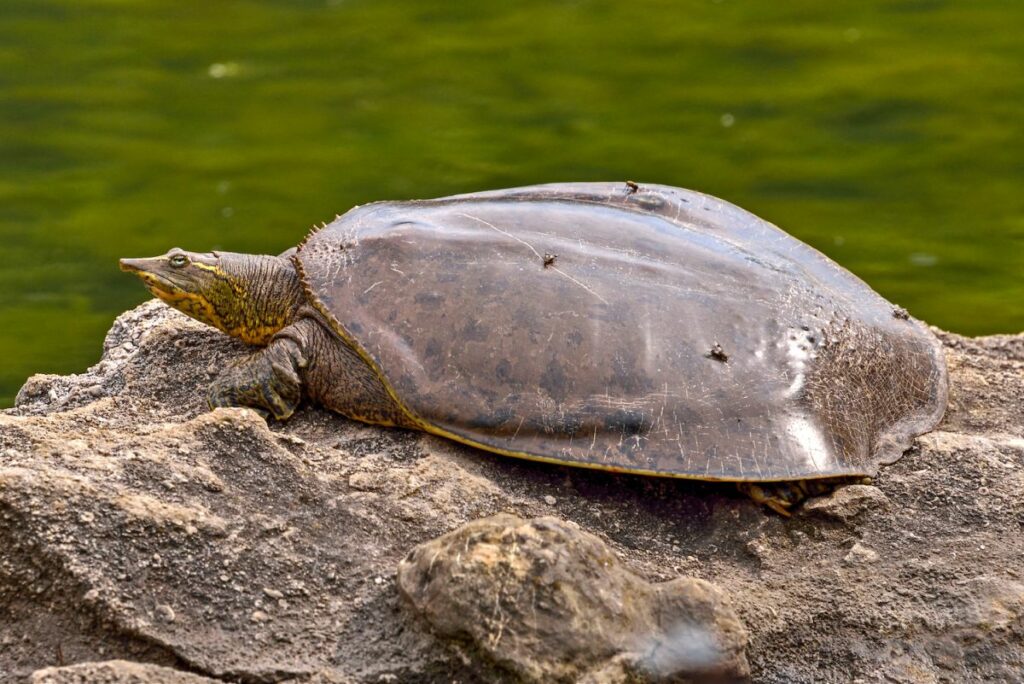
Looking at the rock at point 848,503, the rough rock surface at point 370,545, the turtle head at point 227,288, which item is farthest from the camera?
the turtle head at point 227,288

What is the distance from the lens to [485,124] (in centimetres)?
819

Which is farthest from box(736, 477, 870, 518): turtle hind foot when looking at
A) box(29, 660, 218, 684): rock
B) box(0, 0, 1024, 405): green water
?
box(0, 0, 1024, 405): green water

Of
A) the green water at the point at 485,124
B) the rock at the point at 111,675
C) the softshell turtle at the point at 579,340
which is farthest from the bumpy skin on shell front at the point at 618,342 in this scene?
the green water at the point at 485,124

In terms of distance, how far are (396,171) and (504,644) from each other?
4992mm

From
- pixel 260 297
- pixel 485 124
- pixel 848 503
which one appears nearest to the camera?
pixel 848 503

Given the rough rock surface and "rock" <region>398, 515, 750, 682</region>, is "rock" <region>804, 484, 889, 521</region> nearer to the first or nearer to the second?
the rough rock surface

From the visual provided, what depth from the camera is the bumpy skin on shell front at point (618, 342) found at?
3.63 m

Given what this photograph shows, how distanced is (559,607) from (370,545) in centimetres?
55

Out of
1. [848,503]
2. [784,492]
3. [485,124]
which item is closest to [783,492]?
[784,492]

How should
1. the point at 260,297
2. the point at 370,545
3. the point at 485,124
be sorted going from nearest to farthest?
1. the point at 370,545
2. the point at 260,297
3. the point at 485,124

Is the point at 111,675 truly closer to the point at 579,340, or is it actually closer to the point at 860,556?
the point at 579,340

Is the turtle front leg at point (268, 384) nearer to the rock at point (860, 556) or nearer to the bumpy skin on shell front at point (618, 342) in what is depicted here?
the bumpy skin on shell front at point (618, 342)

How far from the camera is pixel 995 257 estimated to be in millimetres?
6961

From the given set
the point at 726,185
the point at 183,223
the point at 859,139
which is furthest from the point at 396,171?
the point at 859,139
